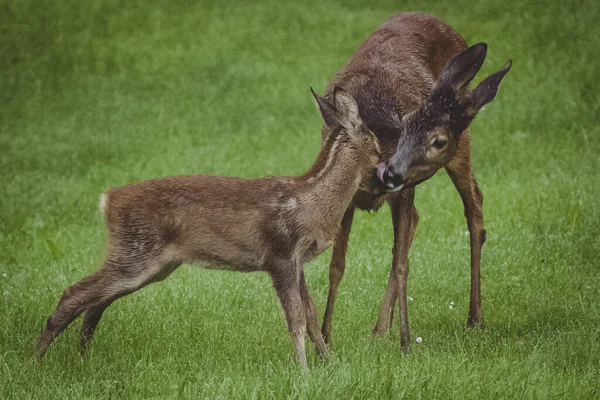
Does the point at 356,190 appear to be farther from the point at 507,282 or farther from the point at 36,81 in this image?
the point at 36,81

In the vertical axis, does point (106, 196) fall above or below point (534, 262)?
above

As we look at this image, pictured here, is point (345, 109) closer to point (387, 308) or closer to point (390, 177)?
point (390, 177)

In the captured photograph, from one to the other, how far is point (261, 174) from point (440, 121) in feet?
24.2

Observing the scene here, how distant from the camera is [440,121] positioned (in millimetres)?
6750

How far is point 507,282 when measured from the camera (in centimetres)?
925

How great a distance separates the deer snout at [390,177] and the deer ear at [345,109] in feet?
1.12

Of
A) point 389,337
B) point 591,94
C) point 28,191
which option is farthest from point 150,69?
point 389,337

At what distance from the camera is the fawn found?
636 cm

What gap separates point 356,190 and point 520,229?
183 inches

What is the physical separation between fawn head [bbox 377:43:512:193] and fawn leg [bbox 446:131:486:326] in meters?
1.43

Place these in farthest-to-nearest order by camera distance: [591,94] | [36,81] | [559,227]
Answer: [36,81] → [591,94] → [559,227]

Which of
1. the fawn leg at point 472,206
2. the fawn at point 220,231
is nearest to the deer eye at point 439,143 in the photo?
the fawn at point 220,231

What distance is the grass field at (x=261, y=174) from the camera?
20.2ft

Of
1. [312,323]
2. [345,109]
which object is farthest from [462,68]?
[312,323]
